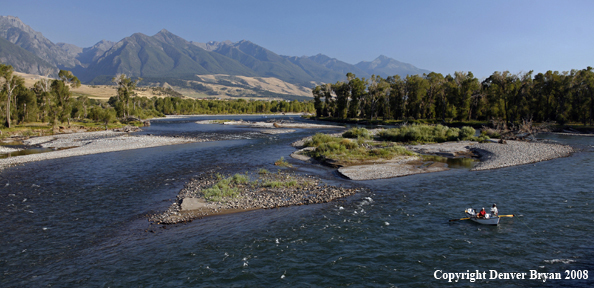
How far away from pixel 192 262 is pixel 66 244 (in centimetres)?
726

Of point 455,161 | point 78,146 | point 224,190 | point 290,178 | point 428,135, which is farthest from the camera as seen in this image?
point 428,135

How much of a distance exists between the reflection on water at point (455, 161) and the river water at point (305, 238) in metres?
7.34

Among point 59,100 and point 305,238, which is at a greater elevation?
point 59,100

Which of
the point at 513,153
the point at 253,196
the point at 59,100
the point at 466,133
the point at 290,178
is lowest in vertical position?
the point at 253,196

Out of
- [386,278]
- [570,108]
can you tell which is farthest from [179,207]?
[570,108]

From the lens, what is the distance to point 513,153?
1553 inches

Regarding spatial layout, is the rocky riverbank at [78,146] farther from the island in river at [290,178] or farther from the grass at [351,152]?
the grass at [351,152]

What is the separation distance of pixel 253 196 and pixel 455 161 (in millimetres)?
27304

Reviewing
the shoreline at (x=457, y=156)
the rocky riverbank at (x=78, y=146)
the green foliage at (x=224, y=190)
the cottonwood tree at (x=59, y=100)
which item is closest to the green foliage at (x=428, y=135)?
the shoreline at (x=457, y=156)

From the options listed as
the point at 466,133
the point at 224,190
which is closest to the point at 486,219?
the point at 224,190

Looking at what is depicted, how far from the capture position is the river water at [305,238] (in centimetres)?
1279

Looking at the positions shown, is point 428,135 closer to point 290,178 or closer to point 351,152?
point 351,152

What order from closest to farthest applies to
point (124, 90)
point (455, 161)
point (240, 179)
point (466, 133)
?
point (240, 179) → point (455, 161) → point (466, 133) → point (124, 90)

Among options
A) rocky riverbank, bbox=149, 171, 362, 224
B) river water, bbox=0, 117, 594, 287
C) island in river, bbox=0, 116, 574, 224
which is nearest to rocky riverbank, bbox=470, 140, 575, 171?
island in river, bbox=0, 116, 574, 224
